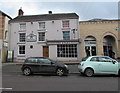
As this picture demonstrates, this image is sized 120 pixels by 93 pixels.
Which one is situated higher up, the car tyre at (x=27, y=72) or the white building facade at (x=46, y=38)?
the white building facade at (x=46, y=38)

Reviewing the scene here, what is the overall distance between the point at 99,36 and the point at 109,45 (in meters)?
2.91

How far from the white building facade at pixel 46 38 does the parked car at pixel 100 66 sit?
896 cm

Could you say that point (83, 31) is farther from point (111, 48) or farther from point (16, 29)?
→ point (16, 29)

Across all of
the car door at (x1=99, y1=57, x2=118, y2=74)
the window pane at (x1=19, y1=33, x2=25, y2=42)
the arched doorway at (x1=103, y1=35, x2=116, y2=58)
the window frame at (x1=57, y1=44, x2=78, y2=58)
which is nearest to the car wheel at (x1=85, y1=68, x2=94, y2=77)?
the car door at (x1=99, y1=57, x2=118, y2=74)

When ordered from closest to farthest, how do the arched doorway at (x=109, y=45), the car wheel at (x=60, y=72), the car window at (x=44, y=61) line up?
the car wheel at (x=60, y=72), the car window at (x=44, y=61), the arched doorway at (x=109, y=45)

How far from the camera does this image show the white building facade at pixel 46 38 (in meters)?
18.5

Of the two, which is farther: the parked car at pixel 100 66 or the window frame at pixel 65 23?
the window frame at pixel 65 23

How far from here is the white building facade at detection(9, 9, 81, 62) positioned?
1851 cm

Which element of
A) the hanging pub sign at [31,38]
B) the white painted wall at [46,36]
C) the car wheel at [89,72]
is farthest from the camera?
the hanging pub sign at [31,38]

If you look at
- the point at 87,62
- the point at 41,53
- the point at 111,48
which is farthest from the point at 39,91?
the point at 111,48

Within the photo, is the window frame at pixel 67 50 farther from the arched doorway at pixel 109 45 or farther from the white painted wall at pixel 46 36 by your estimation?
the arched doorway at pixel 109 45

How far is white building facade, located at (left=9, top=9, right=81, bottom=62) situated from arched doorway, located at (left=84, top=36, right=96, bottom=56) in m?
2.41

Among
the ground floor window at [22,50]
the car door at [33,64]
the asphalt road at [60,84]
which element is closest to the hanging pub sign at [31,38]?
the ground floor window at [22,50]

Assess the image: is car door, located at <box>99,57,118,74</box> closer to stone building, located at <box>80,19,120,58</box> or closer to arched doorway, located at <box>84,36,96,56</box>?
stone building, located at <box>80,19,120,58</box>
